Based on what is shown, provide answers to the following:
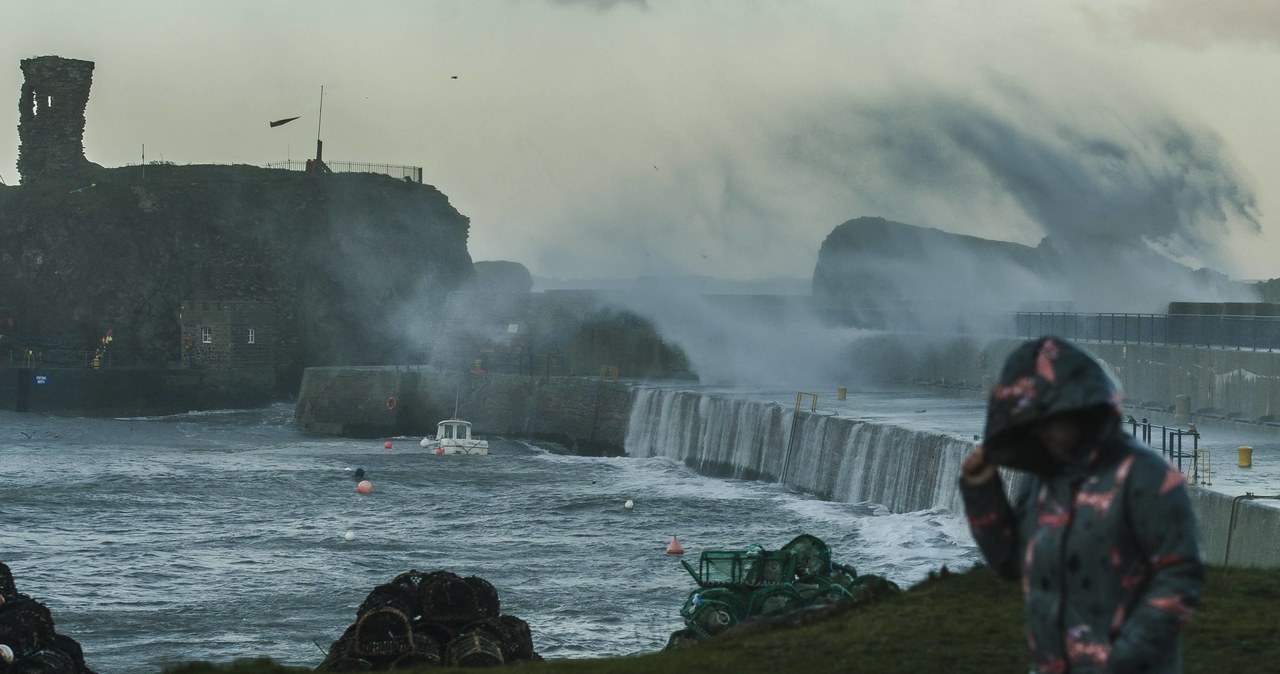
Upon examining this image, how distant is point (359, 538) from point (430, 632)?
1859 cm

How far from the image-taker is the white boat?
52.4 m

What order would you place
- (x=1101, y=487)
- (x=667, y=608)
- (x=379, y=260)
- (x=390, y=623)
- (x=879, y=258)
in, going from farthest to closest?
1. (x=879, y=258)
2. (x=379, y=260)
3. (x=667, y=608)
4. (x=390, y=623)
5. (x=1101, y=487)

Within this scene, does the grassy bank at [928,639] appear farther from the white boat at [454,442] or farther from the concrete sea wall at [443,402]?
the concrete sea wall at [443,402]

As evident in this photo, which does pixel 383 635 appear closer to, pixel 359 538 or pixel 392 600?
pixel 392 600

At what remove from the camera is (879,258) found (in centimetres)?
12738

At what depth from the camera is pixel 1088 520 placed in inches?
184

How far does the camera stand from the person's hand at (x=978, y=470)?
485 centimetres

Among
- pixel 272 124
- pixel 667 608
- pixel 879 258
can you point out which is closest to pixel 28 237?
pixel 272 124

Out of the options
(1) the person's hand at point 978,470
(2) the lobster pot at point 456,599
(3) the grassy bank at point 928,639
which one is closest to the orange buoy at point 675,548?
(2) the lobster pot at point 456,599

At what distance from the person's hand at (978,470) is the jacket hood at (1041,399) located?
0.05 m

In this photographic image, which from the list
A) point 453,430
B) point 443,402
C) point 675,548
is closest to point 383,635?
point 675,548

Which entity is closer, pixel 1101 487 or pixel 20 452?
pixel 1101 487

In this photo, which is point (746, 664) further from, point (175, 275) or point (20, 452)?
point (175, 275)

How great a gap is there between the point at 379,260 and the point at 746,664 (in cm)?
9175
